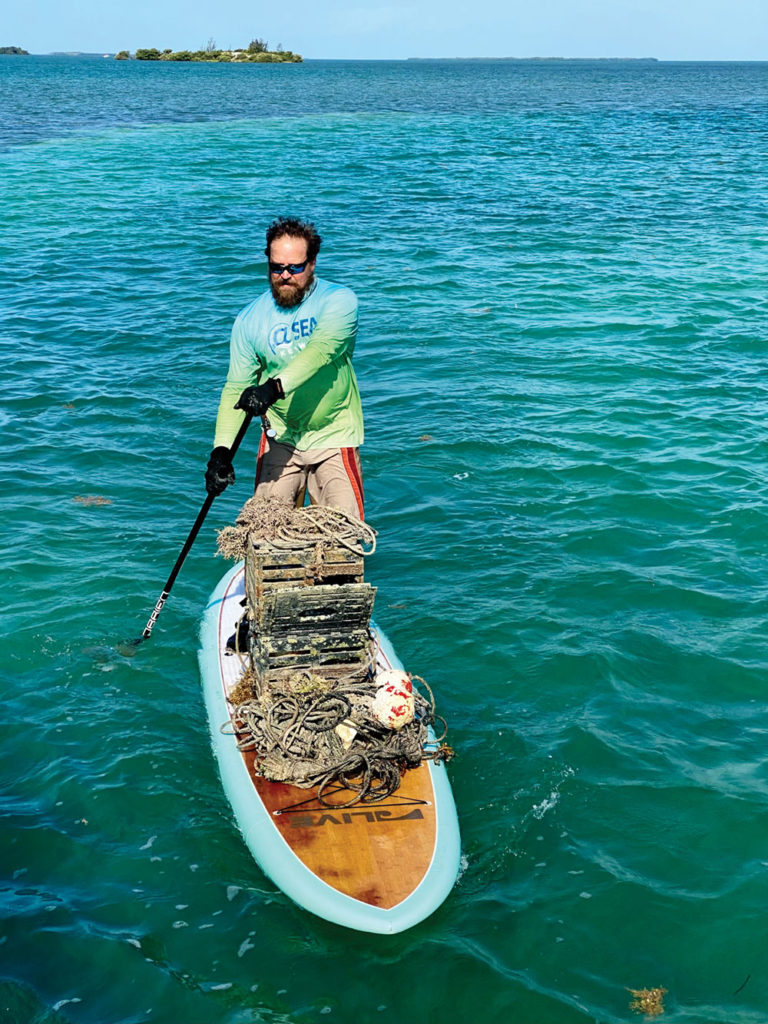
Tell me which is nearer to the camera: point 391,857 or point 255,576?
point 391,857

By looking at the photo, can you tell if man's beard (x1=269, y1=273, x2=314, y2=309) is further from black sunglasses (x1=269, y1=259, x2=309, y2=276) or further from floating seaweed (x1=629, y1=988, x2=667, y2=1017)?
floating seaweed (x1=629, y1=988, x2=667, y2=1017)

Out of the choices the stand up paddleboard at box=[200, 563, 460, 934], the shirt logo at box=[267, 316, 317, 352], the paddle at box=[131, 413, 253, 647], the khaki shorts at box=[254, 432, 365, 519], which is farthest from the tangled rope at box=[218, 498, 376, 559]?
the stand up paddleboard at box=[200, 563, 460, 934]

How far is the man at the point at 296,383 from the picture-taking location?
6.93 metres

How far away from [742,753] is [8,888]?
17.3ft

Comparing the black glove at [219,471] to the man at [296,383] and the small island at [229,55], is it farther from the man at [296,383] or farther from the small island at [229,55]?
the small island at [229,55]

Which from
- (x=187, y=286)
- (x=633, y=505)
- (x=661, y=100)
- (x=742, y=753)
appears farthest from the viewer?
(x=661, y=100)

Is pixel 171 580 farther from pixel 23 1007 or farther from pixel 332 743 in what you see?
pixel 23 1007

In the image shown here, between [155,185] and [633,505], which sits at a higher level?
[155,185]

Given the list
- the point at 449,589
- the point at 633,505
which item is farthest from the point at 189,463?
the point at 633,505

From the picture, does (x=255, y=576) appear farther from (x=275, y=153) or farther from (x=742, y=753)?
(x=275, y=153)

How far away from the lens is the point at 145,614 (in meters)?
9.57

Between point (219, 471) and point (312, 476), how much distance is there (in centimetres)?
88

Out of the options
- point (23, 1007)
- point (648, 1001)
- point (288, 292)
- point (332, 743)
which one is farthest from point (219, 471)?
point (648, 1001)

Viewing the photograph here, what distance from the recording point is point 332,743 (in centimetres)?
679
